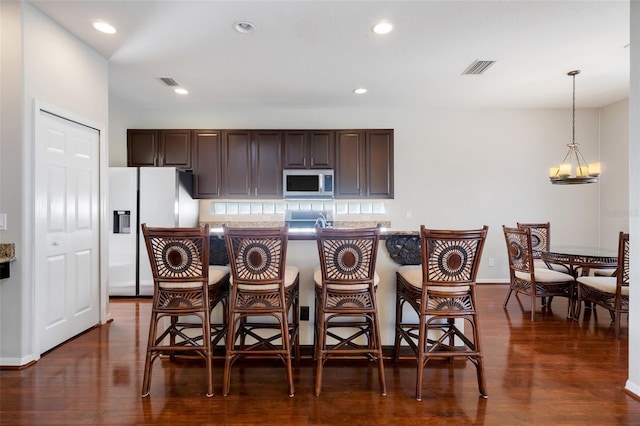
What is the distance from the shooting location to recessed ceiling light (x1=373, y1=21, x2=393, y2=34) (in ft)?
8.46

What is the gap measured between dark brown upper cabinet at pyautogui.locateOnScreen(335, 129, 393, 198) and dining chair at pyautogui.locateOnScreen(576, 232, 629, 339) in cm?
Result: 251

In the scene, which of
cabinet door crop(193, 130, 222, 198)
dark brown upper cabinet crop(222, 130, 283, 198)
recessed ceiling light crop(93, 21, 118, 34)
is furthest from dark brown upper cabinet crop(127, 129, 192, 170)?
recessed ceiling light crop(93, 21, 118, 34)

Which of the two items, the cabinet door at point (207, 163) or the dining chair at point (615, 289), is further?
the cabinet door at point (207, 163)

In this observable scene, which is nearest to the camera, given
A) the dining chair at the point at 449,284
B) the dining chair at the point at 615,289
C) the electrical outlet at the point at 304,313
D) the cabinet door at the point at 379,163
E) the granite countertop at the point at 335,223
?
the dining chair at the point at 449,284

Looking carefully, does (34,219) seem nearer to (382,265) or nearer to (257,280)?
(257,280)

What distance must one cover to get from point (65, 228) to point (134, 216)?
55.1 inches

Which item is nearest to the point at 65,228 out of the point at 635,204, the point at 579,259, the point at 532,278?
the point at 635,204

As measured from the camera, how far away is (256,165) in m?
4.79

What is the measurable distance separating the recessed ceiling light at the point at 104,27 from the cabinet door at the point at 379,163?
3.28m

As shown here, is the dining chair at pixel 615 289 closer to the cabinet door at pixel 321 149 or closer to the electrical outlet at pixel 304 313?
the electrical outlet at pixel 304 313

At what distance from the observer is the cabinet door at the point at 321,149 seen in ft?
15.6

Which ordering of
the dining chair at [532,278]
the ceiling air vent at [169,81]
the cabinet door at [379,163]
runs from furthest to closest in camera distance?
the cabinet door at [379,163], the ceiling air vent at [169,81], the dining chair at [532,278]

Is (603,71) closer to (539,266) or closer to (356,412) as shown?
(539,266)

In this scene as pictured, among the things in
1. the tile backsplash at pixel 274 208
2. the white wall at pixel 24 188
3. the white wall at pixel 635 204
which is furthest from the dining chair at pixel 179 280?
the tile backsplash at pixel 274 208
